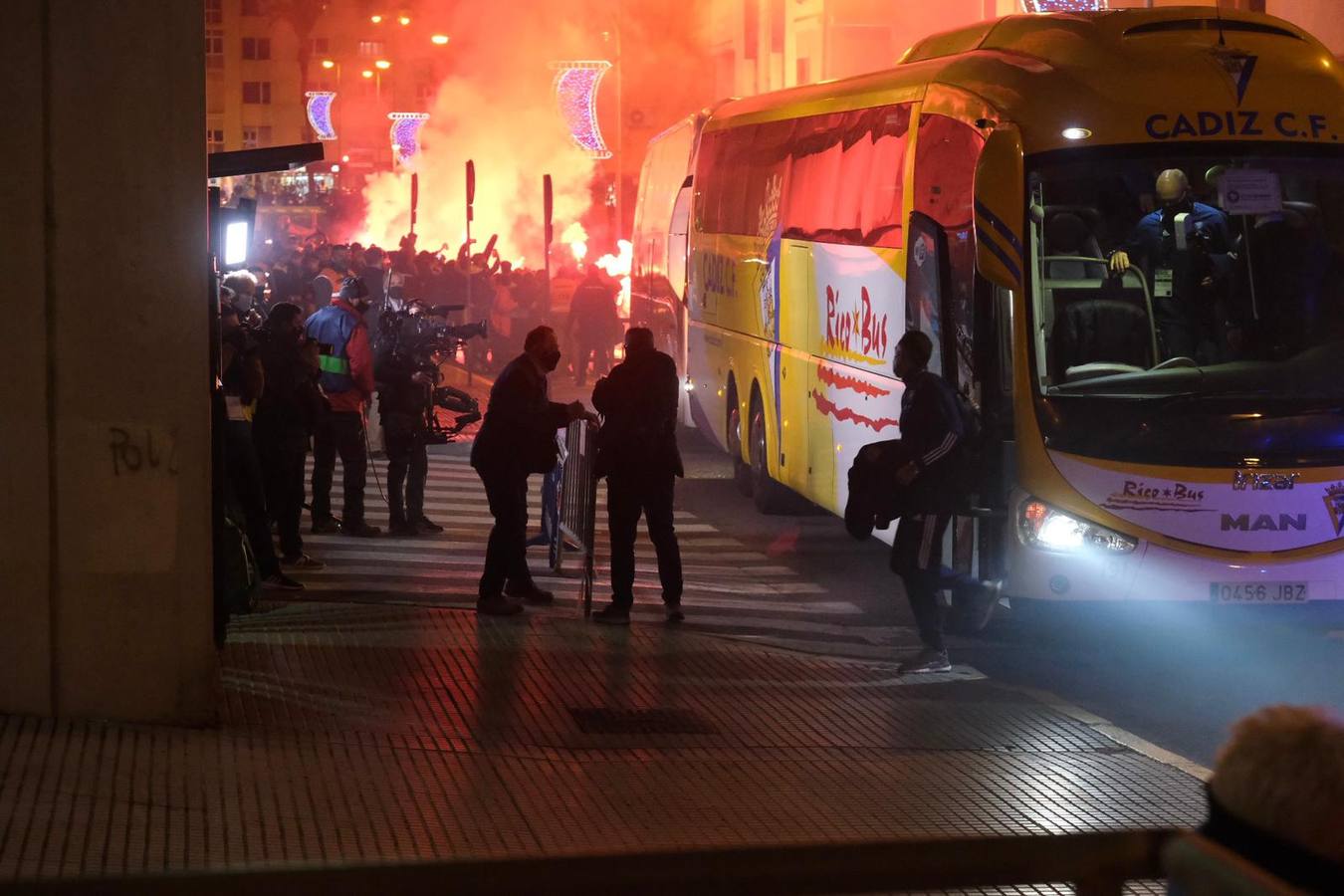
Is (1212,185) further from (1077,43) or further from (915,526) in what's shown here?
(915,526)

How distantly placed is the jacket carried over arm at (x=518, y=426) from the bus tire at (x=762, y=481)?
5283 mm

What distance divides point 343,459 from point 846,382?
12.1 feet

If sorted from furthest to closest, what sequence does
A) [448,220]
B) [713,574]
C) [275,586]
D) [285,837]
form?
1. [448,220]
2. [713,574]
3. [275,586]
4. [285,837]

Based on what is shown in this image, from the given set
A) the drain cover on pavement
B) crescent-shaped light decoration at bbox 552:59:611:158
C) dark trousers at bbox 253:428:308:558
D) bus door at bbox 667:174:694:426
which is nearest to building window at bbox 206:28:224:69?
crescent-shaped light decoration at bbox 552:59:611:158

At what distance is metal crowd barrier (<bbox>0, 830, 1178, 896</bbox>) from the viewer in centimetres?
232

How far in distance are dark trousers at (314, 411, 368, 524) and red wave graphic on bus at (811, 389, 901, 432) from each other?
3.32 meters

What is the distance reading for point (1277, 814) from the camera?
235 cm

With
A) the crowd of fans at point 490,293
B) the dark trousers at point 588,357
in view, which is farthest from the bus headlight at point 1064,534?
the dark trousers at point 588,357

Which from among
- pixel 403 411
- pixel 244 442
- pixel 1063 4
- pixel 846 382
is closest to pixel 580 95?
pixel 1063 4

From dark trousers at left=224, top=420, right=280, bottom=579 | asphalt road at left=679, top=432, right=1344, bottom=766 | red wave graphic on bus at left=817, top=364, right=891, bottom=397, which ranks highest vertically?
red wave graphic on bus at left=817, top=364, right=891, bottom=397

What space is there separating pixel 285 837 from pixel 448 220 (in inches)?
2697

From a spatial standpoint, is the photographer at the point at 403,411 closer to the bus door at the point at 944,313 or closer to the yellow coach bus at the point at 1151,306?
the bus door at the point at 944,313

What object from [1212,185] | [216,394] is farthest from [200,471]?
[1212,185]

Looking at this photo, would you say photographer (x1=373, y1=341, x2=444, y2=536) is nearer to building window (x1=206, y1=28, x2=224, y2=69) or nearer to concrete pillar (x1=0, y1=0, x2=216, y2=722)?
concrete pillar (x1=0, y1=0, x2=216, y2=722)
